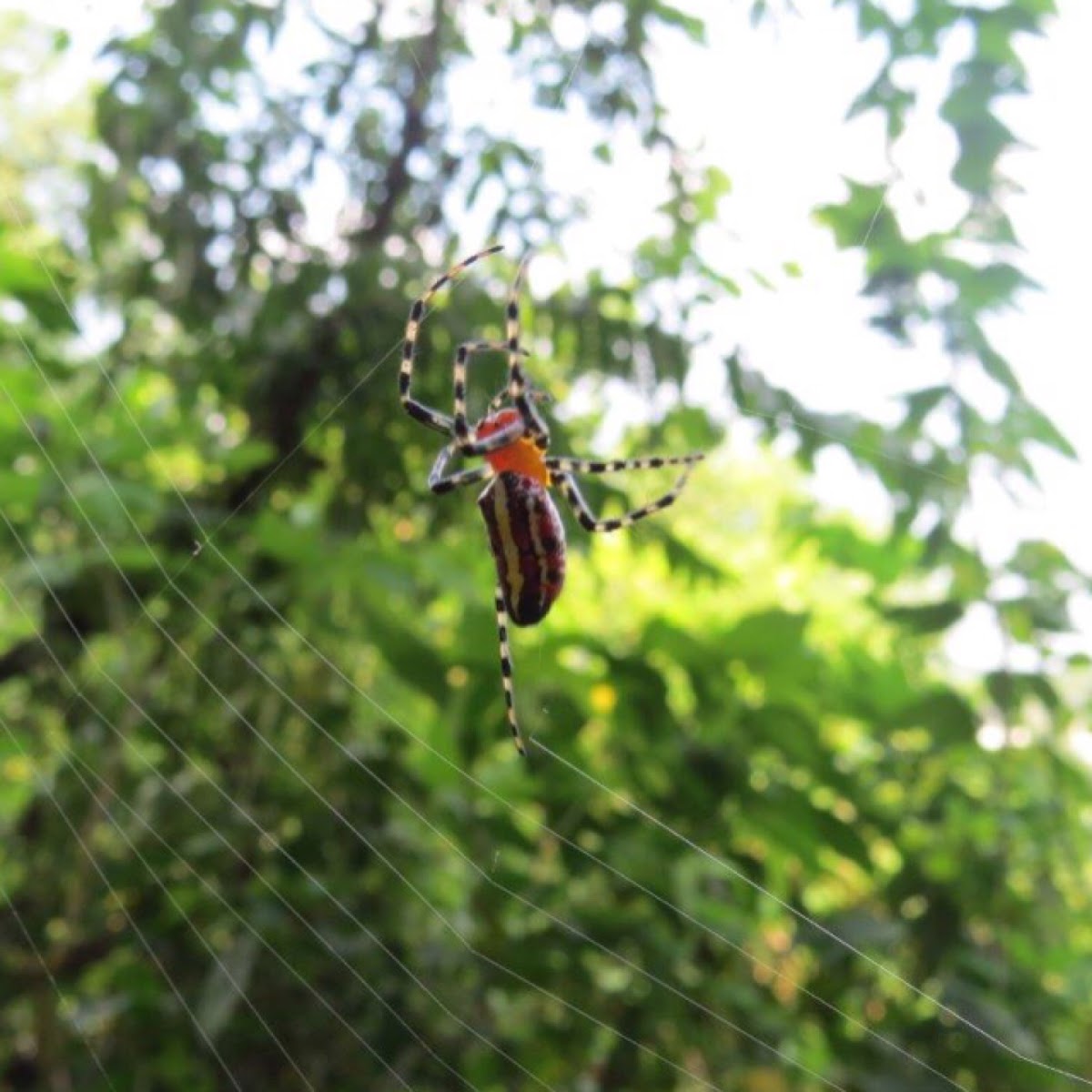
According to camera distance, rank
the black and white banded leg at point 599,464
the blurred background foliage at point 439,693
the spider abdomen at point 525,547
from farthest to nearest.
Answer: the blurred background foliage at point 439,693 < the black and white banded leg at point 599,464 < the spider abdomen at point 525,547

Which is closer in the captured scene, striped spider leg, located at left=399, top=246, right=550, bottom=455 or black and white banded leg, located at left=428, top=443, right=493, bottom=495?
striped spider leg, located at left=399, top=246, right=550, bottom=455

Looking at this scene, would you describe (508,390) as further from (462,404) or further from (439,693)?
(439,693)

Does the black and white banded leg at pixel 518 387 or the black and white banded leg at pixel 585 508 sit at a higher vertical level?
the black and white banded leg at pixel 518 387

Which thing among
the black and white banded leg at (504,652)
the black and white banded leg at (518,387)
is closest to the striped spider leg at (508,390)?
the black and white banded leg at (518,387)

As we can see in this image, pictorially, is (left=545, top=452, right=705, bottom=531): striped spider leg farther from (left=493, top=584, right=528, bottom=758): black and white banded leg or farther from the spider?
(left=493, top=584, right=528, bottom=758): black and white banded leg

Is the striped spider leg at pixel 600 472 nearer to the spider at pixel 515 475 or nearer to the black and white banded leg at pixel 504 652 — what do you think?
the spider at pixel 515 475

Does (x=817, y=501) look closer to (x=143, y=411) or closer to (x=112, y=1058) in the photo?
(x=143, y=411)

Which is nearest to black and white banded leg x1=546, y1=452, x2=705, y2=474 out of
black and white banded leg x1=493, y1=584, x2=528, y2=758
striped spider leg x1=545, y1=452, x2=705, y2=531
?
striped spider leg x1=545, y1=452, x2=705, y2=531
